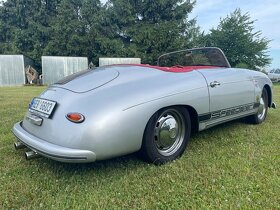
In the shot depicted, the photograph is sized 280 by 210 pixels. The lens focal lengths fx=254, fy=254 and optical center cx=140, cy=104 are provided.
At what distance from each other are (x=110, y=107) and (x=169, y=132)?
2.47 feet

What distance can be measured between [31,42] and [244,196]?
27866 mm

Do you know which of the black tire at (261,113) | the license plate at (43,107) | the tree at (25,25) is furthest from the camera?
the tree at (25,25)

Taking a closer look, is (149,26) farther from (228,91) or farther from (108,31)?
(228,91)

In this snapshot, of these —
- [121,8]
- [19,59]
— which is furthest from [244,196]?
[121,8]

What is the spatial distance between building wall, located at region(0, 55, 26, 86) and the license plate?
57.1 ft

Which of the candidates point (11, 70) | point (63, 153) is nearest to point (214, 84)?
point (63, 153)

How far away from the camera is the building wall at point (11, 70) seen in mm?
17641

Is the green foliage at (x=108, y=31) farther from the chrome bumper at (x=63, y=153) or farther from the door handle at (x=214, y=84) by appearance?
the chrome bumper at (x=63, y=153)

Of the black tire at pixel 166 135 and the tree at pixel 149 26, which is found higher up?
the tree at pixel 149 26

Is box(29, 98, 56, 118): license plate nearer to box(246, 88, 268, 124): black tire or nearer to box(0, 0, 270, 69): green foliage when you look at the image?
box(246, 88, 268, 124): black tire

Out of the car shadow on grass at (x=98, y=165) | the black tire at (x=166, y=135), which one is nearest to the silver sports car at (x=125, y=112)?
the black tire at (x=166, y=135)

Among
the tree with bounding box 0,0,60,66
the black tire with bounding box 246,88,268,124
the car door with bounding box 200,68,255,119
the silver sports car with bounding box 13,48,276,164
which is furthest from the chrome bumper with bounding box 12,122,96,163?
the tree with bounding box 0,0,60,66

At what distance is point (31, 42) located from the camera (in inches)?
1028

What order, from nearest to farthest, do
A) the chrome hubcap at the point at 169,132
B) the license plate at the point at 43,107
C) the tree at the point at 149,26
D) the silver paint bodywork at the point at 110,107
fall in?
the silver paint bodywork at the point at 110,107, the license plate at the point at 43,107, the chrome hubcap at the point at 169,132, the tree at the point at 149,26
